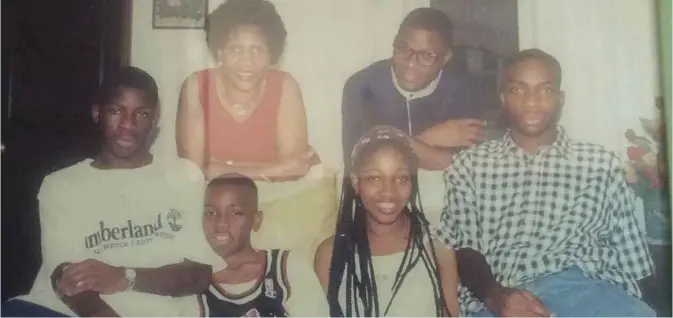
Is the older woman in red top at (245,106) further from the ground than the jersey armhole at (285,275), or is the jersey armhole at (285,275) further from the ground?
the older woman in red top at (245,106)

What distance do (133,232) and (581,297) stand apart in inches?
27.7

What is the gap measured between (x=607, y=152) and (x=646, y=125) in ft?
0.25

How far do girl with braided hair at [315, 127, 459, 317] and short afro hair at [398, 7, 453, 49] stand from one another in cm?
17

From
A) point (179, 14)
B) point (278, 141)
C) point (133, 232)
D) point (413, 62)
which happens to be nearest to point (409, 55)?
point (413, 62)

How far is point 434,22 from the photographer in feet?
3.88

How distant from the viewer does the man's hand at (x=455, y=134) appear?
116 cm

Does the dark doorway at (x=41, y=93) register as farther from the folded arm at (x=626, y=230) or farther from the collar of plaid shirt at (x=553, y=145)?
the folded arm at (x=626, y=230)

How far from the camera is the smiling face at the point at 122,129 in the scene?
1.15m

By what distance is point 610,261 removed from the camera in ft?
3.82

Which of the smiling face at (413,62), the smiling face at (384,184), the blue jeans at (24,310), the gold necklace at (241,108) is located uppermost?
the smiling face at (413,62)

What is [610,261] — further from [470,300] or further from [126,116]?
[126,116]

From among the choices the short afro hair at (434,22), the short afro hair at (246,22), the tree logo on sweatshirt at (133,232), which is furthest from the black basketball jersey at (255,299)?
the short afro hair at (434,22)

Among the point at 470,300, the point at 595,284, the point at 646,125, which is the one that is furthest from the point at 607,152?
the point at 470,300

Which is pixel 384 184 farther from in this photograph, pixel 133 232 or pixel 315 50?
pixel 133 232
